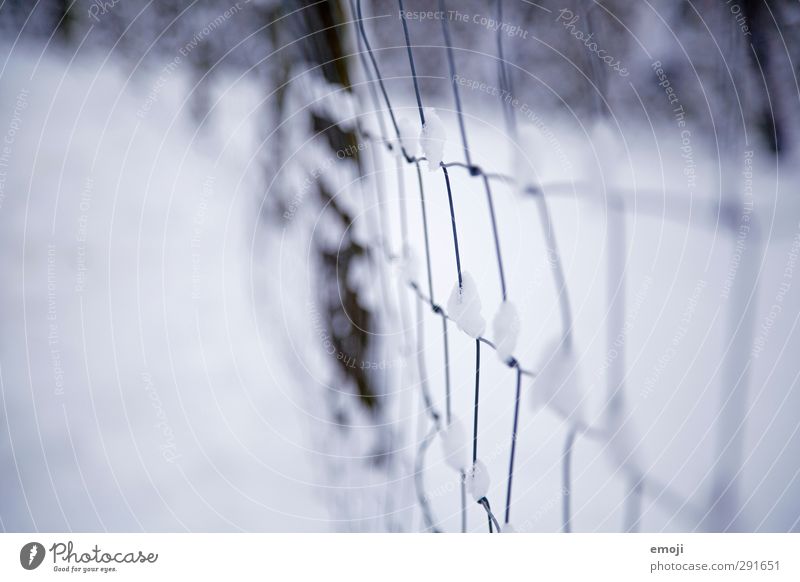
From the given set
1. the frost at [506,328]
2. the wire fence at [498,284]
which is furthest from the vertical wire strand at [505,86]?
the frost at [506,328]

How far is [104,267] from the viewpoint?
0.35m

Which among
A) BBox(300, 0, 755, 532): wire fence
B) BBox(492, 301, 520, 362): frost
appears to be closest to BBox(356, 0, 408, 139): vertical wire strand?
BBox(300, 0, 755, 532): wire fence

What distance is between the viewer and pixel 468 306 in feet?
1.14

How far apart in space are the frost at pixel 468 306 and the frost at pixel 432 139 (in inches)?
2.8

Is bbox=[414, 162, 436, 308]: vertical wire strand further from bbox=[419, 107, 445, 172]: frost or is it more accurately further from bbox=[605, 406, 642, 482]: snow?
bbox=[605, 406, 642, 482]: snow

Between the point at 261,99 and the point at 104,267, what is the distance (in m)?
0.14

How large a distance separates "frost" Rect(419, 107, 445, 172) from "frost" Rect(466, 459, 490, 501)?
0.60 feet

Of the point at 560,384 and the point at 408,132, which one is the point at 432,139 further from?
the point at 560,384

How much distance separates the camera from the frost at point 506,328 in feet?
1.15

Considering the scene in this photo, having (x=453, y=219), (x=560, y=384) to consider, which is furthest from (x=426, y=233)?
(x=560, y=384)

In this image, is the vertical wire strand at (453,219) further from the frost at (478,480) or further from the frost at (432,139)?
the frost at (478,480)

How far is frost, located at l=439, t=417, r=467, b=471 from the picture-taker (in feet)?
1.18
